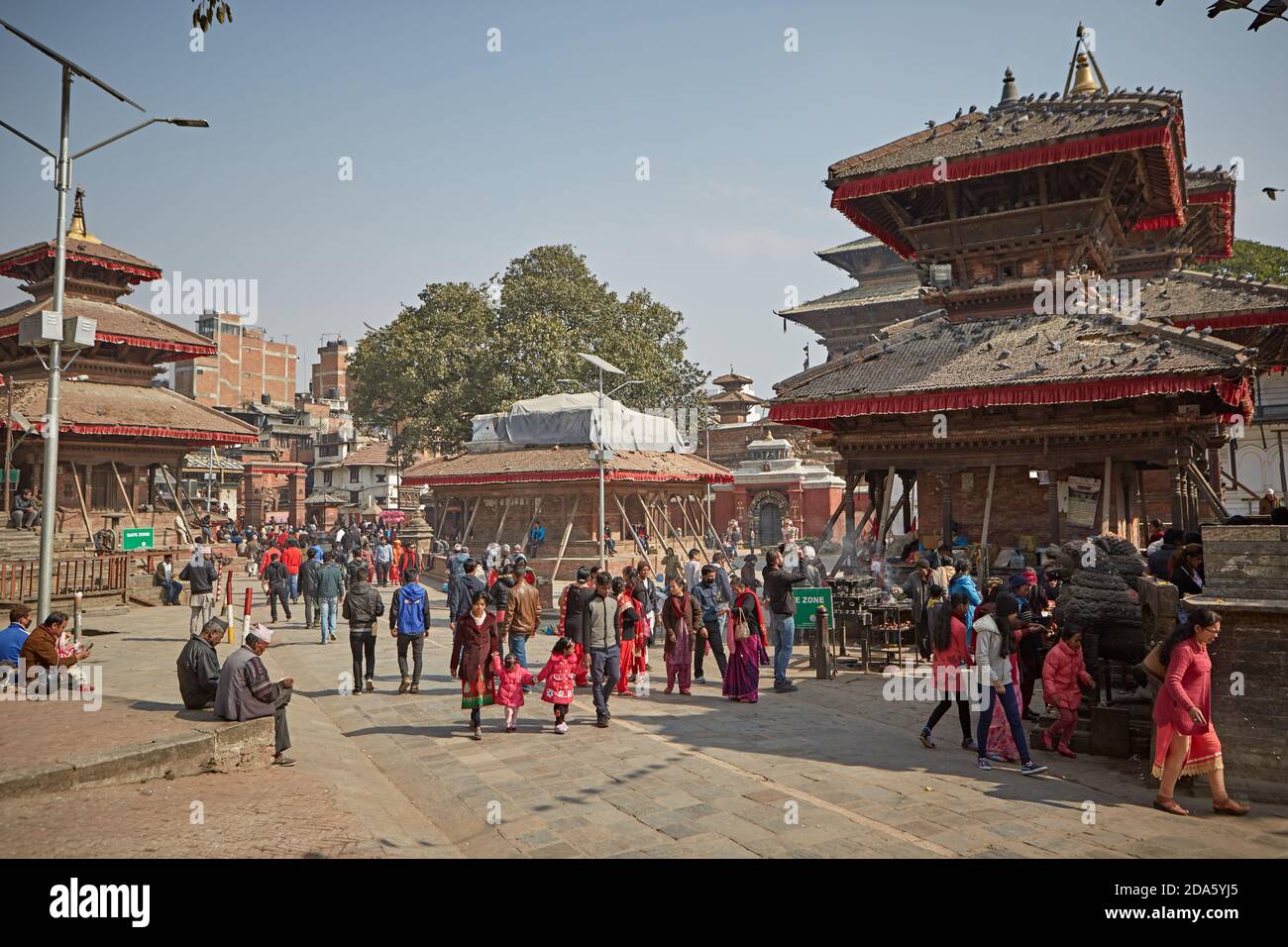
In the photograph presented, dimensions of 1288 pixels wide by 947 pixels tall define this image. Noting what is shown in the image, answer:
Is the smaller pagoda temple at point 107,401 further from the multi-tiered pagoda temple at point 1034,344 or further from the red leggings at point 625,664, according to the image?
the multi-tiered pagoda temple at point 1034,344

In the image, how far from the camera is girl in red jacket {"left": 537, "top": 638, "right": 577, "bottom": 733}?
9719mm

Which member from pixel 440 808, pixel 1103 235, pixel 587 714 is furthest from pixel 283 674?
pixel 1103 235

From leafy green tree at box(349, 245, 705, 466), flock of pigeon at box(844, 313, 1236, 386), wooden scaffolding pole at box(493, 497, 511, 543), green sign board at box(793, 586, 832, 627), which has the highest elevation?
leafy green tree at box(349, 245, 705, 466)

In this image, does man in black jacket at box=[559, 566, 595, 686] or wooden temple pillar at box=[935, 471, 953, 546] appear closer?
man in black jacket at box=[559, 566, 595, 686]

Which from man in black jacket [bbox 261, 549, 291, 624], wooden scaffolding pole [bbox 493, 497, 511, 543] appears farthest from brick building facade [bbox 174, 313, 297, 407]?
man in black jacket [bbox 261, 549, 291, 624]

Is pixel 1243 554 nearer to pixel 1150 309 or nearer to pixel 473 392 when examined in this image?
pixel 1150 309

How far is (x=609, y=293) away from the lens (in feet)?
145

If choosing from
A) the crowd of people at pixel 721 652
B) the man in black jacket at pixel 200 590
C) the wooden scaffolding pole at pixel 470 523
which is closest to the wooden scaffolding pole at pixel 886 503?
the crowd of people at pixel 721 652

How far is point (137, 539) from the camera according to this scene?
2519 centimetres

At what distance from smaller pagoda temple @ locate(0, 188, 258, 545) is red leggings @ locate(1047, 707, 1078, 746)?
28.9m

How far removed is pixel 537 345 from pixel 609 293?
6163 millimetres

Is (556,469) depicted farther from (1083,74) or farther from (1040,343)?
(1083,74)

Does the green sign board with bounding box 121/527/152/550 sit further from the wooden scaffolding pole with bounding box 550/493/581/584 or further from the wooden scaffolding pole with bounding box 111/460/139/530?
the wooden scaffolding pole with bounding box 550/493/581/584

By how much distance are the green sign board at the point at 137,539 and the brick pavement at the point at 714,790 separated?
16.5 m
